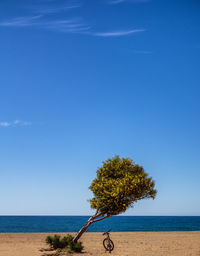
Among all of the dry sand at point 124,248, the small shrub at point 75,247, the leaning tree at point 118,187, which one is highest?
the leaning tree at point 118,187

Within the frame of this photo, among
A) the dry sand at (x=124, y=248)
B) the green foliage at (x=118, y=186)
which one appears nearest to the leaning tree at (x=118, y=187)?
the green foliage at (x=118, y=186)

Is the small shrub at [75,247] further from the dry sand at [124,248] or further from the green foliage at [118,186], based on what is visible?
the green foliage at [118,186]

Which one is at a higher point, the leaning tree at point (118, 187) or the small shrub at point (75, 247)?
the leaning tree at point (118, 187)

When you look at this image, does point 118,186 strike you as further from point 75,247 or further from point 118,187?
point 75,247

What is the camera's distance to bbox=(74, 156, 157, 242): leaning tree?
24453 millimetres

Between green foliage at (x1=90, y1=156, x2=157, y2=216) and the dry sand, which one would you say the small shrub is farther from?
green foliage at (x1=90, y1=156, x2=157, y2=216)

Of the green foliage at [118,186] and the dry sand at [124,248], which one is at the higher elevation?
the green foliage at [118,186]

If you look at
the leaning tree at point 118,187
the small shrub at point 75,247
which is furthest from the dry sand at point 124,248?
the leaning tree at point 118,187

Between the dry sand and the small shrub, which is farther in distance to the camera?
the dry sand

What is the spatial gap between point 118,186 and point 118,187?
0.93 feet

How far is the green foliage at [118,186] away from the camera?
2445 centimetres

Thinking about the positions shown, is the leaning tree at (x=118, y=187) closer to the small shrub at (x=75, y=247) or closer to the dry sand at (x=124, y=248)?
the small shrub at (x=75, y=247)

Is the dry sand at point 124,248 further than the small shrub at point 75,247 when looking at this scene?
Yes

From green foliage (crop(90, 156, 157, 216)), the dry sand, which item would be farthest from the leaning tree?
the dry sand
